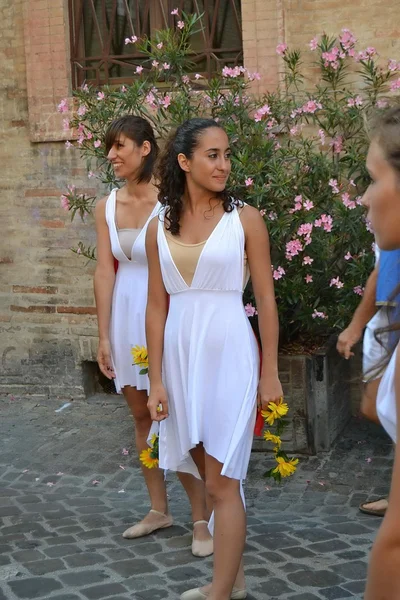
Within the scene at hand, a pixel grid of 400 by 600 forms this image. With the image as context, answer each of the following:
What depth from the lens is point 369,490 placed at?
5852mm

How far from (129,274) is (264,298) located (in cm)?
120

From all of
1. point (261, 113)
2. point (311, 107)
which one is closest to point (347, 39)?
point (311, 107)

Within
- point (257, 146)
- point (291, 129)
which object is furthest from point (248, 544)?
point (291, 129)

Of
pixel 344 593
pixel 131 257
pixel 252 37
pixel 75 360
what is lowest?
pixel 344 593

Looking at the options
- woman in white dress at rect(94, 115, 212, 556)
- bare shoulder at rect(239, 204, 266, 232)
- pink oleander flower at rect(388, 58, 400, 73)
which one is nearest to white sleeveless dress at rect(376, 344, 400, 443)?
bare shoulder at rect(239, 204, 266, 232)

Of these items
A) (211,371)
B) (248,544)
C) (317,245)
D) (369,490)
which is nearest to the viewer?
(211,371)

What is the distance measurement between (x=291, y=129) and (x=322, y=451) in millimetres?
2287

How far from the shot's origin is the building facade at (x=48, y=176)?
8.14 metres

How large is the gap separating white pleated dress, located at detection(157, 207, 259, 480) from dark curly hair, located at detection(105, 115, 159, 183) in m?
0.94

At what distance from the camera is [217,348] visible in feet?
13.7

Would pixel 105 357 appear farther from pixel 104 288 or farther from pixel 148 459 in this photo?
pixel 148 459

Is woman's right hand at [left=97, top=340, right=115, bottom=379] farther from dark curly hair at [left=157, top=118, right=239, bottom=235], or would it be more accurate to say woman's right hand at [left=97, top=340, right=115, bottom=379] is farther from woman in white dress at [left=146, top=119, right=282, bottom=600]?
dark curly hair at [left=157, top=118, right=239, bottom=235]

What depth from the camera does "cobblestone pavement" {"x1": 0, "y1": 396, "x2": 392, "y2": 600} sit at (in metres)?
4.52

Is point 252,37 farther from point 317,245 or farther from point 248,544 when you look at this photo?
point 248,544
